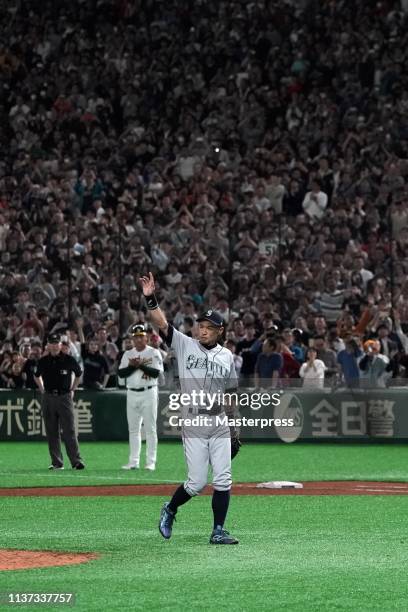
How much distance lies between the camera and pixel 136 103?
33156mm

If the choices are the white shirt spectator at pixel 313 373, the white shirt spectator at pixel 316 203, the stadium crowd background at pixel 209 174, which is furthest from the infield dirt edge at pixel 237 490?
the white shirt spectator at pixel 316 203

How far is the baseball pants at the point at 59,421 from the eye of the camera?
19.6 metres

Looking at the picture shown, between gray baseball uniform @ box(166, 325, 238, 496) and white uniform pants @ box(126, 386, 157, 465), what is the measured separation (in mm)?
8029

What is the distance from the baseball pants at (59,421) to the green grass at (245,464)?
1.09 ft

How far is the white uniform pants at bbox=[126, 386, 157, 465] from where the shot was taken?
19.5 m

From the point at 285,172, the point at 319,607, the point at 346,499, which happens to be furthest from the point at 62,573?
the point at 285,172

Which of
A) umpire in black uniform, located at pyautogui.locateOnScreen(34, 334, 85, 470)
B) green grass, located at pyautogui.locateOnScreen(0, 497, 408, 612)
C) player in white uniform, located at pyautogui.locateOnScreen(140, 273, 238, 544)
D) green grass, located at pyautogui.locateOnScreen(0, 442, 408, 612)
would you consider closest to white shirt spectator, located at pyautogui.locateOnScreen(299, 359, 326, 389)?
green grass, located at pyautogui.locateOnScreen(0, 442, 408, 612)

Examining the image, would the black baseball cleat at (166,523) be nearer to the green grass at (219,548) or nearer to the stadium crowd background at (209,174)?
the green grass at (219,548)

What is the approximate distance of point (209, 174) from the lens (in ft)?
95.8

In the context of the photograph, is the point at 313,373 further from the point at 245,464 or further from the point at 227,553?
the point at 227,553

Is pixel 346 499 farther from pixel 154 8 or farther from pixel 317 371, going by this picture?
pixel 154 8

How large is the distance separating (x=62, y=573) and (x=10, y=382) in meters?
17.1

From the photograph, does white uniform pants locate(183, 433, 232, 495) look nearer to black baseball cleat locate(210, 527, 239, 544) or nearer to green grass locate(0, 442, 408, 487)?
black baseball cleat locate(210, 527, 239, 544)

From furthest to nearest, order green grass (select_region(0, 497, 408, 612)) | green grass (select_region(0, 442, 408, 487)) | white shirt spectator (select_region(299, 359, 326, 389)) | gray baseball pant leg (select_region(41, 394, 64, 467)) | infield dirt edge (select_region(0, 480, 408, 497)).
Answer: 1. white shirt spectator (select_region(299, 359, 326, 389))
2. gray baseball pant leg (select_region(41, 394, 64, 467))
3. green grass (select_region(0, 442, 408, 487))
4. infield dirt edge (select_region(0, 480, 408, 497))
5. green grass (select_region(0, 497, 408, 612))
